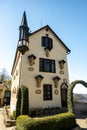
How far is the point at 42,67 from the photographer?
54.5ft

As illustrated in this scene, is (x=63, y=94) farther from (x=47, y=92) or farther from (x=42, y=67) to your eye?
(x=42, y=67)

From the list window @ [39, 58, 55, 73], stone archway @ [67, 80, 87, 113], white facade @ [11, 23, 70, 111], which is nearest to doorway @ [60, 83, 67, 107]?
white facade @ [11, 23, 70, 111]

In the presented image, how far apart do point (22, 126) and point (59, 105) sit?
9.18 metres

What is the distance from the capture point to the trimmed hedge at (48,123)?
314 inches

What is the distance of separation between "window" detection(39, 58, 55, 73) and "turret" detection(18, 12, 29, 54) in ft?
9.63

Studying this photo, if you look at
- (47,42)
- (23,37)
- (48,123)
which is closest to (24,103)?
(48,123)

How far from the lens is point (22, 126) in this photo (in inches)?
325

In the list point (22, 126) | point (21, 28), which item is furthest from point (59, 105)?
point (21, 28)

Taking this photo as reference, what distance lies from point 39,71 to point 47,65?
1717mm

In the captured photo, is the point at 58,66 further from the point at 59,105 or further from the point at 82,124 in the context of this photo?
the point at 82,124

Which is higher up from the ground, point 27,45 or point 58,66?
point 27,45

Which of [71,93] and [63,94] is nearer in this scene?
[71,93]

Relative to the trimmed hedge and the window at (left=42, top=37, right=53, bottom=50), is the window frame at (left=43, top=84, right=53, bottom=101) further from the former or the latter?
the trimmed hedge

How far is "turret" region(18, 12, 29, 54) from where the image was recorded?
605 inches
